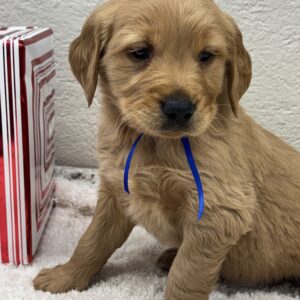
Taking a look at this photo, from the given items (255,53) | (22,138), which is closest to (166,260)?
(22,138)

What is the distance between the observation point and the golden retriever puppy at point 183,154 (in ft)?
4.44

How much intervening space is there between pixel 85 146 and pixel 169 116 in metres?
1.46

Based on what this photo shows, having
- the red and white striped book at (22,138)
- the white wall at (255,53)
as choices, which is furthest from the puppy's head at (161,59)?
the white wall at (255,53)

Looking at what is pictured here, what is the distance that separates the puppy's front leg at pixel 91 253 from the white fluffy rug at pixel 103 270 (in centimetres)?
4

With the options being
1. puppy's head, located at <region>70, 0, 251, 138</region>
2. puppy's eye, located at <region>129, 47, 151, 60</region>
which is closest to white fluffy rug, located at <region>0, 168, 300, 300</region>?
puppy's head, located at <region>70, 0, 251, 138</region>

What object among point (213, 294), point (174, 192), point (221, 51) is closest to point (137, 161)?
point (174, 192)

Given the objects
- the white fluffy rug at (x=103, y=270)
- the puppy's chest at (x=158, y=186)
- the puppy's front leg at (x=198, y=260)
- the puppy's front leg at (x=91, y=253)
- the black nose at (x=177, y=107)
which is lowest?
the white fluffy rug at (x=103, y=270)

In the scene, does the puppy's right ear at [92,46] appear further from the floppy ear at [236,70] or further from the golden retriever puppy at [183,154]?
the floppy ear at [236,70]

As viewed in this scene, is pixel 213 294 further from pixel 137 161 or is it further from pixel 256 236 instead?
pixel 137 161

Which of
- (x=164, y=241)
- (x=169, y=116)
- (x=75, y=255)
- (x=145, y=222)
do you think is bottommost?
(x=75, y=255)

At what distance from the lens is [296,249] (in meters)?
1.68

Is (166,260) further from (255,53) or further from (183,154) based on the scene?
(255,53)

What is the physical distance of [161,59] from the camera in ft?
4.48

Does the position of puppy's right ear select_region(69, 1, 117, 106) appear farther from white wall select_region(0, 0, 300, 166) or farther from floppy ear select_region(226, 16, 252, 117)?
white wall select_region(0, 0, 300, 166)
